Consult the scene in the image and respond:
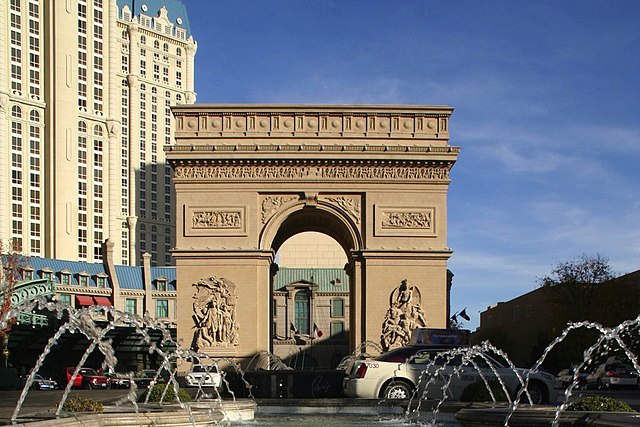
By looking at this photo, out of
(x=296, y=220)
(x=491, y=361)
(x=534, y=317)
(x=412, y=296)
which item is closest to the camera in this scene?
(x=491, y=361)

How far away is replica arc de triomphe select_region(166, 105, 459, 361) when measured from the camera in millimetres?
36625

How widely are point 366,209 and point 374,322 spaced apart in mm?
4550

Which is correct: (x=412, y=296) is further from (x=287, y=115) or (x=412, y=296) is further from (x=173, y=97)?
(x=173, y=97)

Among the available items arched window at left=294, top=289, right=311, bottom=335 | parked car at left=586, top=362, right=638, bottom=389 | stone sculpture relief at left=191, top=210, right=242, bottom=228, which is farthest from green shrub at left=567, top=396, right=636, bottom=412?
arched window at left=294, top=289, right=311, bottom=335

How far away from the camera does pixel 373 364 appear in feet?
68.4

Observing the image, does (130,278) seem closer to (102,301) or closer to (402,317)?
(102,301)

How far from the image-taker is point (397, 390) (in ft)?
67.8

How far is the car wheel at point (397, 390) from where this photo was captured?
2055cm

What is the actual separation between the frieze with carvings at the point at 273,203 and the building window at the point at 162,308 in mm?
47473

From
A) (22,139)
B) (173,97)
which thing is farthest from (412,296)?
(173,97)

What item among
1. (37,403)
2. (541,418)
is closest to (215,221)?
(37,403)

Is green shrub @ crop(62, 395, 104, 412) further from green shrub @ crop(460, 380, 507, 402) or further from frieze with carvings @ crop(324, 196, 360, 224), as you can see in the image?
frieze with carvings @ crop(324, 196, 360, 224)

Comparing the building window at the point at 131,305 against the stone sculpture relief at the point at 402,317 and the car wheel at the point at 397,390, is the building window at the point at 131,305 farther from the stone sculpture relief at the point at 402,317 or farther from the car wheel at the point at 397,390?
the car wheel at the point at 397,390

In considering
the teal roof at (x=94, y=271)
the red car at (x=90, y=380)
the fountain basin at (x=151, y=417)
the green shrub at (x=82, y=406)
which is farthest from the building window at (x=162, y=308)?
the green shrub at (x=82, y=406)
